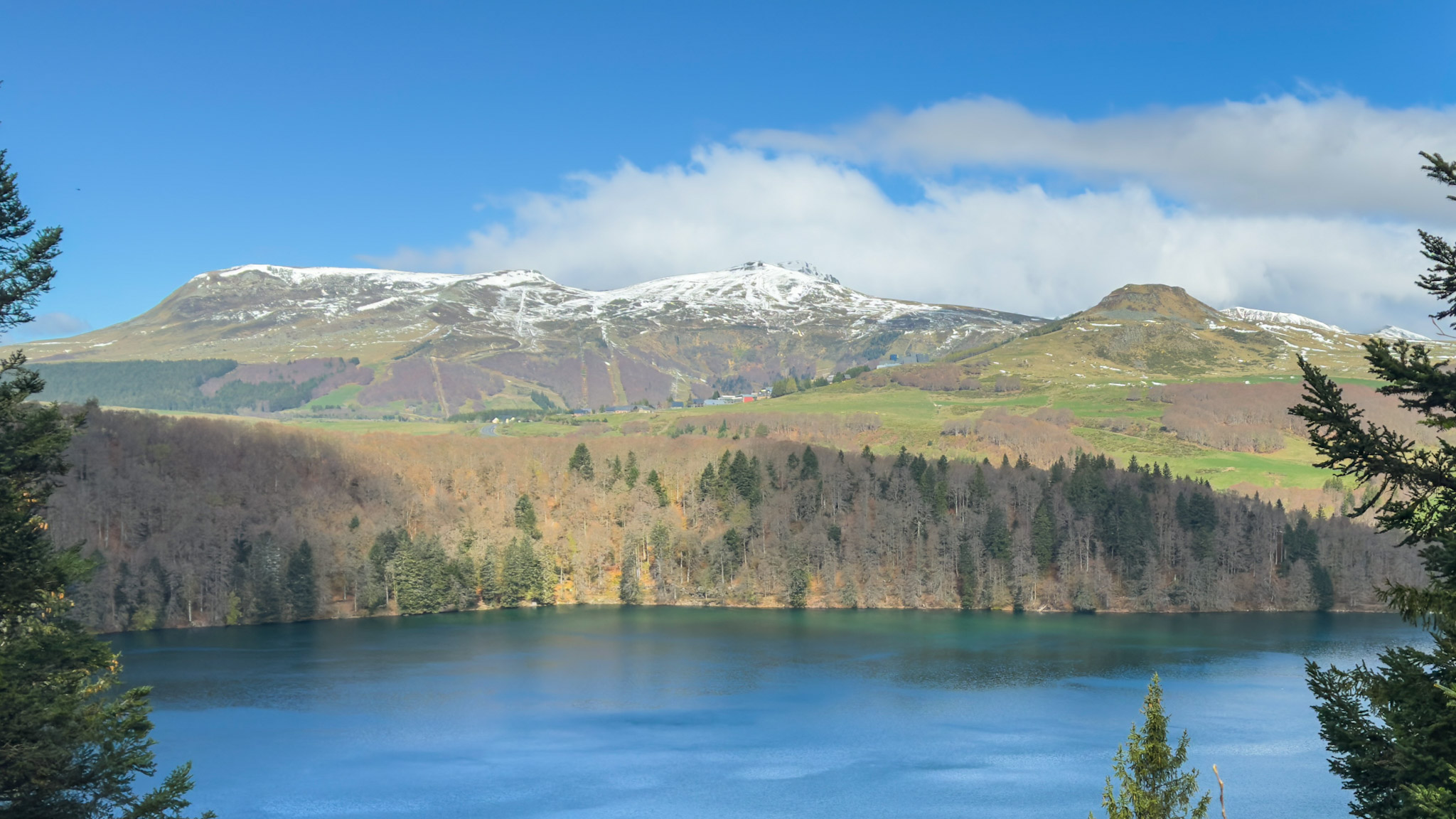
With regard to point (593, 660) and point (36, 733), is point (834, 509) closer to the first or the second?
point (593, 660)

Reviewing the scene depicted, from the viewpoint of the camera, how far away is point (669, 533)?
5876 inches

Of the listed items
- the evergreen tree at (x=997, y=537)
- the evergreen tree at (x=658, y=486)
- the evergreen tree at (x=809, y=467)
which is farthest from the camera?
the evergreen tree at (x=809, y=467)

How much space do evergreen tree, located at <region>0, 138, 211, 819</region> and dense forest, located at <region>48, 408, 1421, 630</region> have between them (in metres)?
106

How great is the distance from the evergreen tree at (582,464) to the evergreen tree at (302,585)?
4390 cm

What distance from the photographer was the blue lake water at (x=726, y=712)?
200 ft

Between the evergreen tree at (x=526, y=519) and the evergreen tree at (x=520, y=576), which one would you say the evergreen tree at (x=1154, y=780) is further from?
the evergreen tree at (x=526, y=519)

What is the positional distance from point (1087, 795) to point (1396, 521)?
48.5 meters

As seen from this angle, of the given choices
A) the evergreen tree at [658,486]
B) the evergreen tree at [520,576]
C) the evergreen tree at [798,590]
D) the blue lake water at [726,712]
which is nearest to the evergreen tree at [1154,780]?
the blue lake water at [726,712]

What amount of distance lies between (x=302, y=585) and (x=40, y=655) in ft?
358

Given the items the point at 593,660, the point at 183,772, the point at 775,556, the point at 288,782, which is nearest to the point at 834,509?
the point at 775,556

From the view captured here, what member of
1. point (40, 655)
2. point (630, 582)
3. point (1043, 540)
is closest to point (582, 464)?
point (630, 582)

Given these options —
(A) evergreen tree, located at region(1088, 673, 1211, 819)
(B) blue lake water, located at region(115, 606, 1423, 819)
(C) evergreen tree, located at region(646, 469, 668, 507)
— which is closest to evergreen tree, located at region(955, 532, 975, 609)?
(B) blue lake water, located at region(115, 606, 1423, 819)

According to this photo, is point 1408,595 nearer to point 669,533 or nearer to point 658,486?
point 669,533

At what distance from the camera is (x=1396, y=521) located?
657 inches
